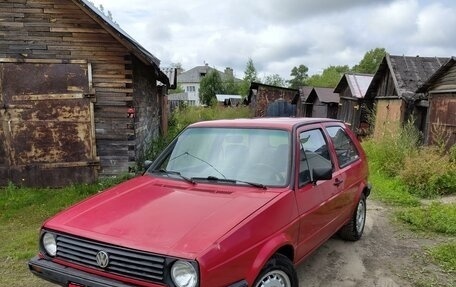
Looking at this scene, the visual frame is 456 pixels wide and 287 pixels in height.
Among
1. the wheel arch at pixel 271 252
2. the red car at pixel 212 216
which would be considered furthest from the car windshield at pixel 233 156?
the wheel arch at pixel 271 252

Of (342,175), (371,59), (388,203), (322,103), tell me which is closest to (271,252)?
(342,175)

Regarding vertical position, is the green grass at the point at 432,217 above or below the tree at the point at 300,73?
below

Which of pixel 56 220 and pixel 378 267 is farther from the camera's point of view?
pixel 378 267

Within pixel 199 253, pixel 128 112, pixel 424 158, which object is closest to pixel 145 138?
pixel 128 112

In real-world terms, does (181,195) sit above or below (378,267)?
above

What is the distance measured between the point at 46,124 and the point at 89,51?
69.4 inches

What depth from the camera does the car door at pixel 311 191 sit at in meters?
3.53

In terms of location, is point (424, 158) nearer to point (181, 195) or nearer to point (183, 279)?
point (181, 195)

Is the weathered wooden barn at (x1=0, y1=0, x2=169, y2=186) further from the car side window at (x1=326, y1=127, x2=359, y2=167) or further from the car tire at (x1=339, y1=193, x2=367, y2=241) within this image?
the car tire at (x1=339, y1=193, x2=367, y2=241)

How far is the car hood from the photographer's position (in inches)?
101

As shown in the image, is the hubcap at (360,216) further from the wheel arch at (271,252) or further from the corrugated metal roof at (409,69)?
the corrugated metal roof at (409,69)

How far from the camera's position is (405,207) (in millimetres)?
7254

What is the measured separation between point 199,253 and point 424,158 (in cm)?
788

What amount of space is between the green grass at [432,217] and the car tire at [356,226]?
1.15 m
